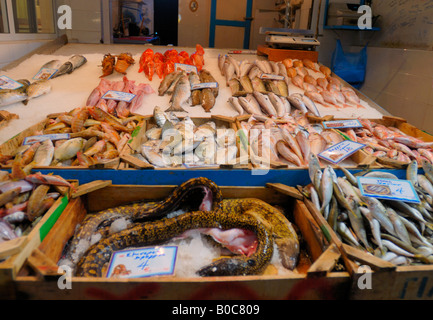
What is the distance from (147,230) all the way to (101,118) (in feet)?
4.83

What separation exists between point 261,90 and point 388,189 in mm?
2189

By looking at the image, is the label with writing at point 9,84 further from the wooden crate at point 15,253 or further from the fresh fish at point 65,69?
the wooden crate at point 15,253

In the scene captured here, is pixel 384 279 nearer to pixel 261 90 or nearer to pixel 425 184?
pixel 425 184

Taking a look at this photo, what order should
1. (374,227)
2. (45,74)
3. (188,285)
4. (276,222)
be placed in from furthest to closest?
(45,74), (276,222), (374,227), (188,285)

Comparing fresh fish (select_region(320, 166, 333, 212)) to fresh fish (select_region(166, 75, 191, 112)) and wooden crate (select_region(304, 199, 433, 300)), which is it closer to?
wooden crate (select_region(304, 199, 433, 300))

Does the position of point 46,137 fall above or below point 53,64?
below

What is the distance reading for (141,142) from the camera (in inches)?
104

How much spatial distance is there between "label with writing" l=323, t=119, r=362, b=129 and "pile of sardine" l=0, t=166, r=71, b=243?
2.30m

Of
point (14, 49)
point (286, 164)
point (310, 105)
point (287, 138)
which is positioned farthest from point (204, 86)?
point (14, 49)

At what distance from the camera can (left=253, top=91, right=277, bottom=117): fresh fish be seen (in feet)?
10.7

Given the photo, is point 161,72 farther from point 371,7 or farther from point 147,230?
point 371,7

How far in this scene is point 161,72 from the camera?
13.5ft

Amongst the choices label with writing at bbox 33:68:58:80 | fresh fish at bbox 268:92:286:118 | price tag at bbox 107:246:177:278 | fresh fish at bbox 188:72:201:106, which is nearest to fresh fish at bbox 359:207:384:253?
price tag at bbox 107:246:177:278
